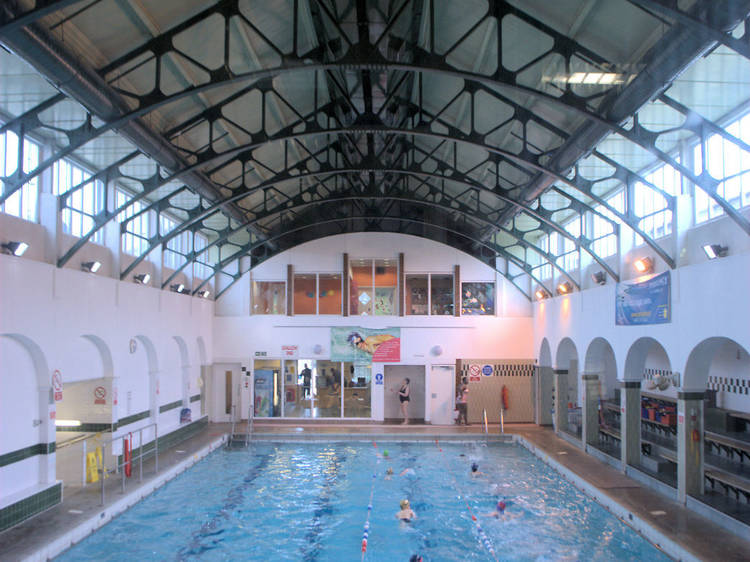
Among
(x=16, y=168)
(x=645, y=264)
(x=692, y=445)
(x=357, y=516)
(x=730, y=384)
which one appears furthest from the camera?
(x=730, y=384)

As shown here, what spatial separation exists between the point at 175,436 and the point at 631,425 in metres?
13.5

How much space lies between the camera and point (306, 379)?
75.9 feet

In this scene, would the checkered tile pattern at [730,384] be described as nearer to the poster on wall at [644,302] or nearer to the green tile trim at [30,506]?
the poster on wall at [644,302]

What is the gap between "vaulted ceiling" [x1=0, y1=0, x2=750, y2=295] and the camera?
314 inches

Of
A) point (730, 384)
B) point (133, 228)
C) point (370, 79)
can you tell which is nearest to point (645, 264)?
point (730, 384)

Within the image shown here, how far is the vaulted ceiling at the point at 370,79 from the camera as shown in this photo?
7.97 meters

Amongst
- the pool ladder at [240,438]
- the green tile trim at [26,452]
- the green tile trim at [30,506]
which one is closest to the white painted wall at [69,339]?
the green tile trim at [26,452]

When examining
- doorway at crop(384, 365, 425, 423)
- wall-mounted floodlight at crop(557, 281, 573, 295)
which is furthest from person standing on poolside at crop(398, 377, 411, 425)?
wall-mounted floodlight at crop(557, 281, 573, 295)

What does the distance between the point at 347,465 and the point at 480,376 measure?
26.6 ft

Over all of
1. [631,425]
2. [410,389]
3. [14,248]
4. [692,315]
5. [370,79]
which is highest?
[370,79]

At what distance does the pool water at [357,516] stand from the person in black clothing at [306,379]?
573cm

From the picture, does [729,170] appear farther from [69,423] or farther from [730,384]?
[69,423]

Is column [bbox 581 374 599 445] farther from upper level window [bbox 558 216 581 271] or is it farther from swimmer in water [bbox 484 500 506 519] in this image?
swimmer in water [bbox 484 500 506 519]

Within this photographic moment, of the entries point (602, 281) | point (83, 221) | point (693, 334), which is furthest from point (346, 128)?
point (602, 281)
